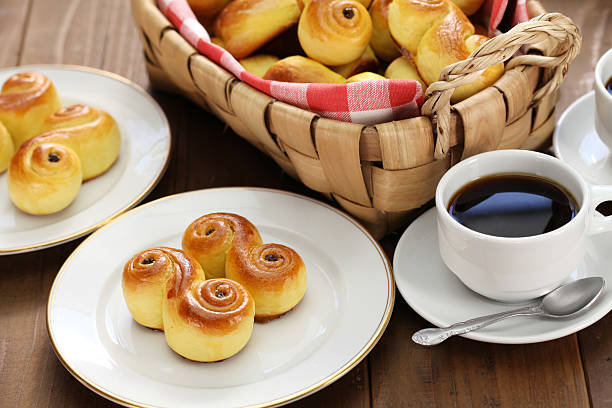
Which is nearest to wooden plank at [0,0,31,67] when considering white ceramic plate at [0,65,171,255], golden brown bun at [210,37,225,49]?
white ceramic plate at [0,65,171,255]

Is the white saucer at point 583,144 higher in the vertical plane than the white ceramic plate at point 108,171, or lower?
higher

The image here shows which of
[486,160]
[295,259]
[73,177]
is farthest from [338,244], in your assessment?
[73,177]

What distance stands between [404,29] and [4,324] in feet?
1.99

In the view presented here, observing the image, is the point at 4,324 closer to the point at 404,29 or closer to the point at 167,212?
the point at 167,212

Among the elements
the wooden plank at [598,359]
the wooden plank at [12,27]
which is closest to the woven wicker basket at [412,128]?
the wooden plank at [598,359]

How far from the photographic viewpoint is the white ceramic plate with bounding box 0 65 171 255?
0.95 m

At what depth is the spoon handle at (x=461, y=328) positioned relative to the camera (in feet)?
2.44

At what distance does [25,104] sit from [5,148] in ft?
0.24

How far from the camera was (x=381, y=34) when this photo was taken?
1.00 metres

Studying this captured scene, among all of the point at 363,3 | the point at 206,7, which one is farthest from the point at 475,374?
the point at 206,7

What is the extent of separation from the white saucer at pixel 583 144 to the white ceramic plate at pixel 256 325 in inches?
12.0

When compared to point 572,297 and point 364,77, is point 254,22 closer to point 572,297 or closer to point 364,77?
point 364,77

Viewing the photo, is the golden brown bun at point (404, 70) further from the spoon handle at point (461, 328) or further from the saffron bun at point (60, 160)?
the saffron bun at point (60, 160)

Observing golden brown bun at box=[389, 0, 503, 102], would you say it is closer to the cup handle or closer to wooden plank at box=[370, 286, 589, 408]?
the cup handle
